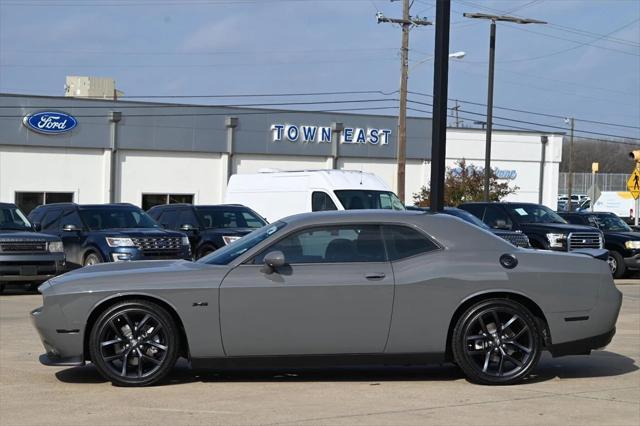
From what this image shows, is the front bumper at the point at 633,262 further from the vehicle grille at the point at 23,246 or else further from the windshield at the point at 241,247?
the windshield at the point at 241,247

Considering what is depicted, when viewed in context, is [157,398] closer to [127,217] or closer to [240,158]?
[127,217]

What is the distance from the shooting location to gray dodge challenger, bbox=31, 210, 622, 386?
7812 millimetres

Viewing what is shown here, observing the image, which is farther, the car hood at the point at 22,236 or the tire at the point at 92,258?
the tire at the point at 92,258

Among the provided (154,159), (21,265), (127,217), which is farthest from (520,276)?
(154,159)

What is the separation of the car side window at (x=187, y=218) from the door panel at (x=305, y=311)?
13.9 meters

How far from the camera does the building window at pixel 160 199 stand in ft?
145

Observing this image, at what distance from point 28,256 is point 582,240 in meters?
12.9

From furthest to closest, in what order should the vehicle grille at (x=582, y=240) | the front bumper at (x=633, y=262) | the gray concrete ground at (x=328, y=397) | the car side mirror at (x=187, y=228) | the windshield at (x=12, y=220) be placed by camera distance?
the front bumper at (x=633, y=262)
the vehicle grille at (x=582, y=240)
the car side mirror at (x=187, y=228)
the windshield at (x=12, y=220)
the gray concrete ground at (x=328, y=397)

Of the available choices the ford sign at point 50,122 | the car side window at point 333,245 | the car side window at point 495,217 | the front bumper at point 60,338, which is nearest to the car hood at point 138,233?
the car side window at point 495,217

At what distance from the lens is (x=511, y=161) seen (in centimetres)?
5369

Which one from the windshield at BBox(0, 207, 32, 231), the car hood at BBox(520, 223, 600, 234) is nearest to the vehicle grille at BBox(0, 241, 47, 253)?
the windshield at BBox(0, 207, 32, 231)

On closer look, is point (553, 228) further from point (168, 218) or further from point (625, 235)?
point (168, 218)

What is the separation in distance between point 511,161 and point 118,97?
892 inches

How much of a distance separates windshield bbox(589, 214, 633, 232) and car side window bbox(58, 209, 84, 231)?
14.6 meters
